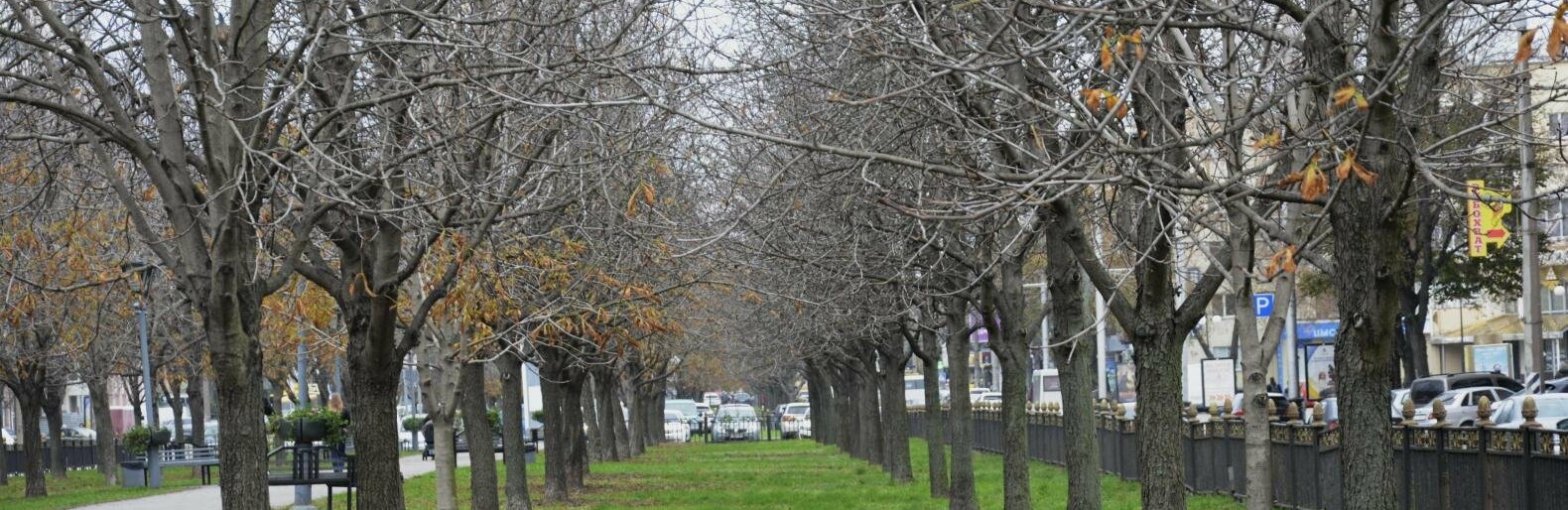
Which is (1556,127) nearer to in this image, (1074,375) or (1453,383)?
(1074,375)

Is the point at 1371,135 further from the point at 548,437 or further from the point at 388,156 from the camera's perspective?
the point at 548,437

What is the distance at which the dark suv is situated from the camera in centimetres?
4306

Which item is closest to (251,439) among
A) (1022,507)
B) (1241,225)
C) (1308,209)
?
(1241,225)

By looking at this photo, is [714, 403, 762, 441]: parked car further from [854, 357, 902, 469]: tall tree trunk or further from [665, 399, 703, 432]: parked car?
[854, 357, 902, 469]: tall tree trunk

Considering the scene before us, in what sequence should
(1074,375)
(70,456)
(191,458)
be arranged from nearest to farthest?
(1074,375)
(191,458)
(70,456)

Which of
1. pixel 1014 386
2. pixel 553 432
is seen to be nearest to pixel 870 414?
pixel 553 432

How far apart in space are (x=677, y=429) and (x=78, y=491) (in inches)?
1853

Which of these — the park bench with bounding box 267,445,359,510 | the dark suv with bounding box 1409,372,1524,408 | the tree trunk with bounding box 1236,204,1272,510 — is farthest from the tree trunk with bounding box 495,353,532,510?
the dark suv with bounding box 1409,372,1524,408

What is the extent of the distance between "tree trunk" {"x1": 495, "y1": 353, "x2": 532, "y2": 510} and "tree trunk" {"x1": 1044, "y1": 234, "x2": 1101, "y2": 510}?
32.5 ft

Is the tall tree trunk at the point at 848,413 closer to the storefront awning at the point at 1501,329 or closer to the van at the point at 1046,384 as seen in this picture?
the van at the point at 1046,384

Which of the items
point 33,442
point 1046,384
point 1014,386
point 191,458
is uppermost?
point 1014,386

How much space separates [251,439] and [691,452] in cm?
4775

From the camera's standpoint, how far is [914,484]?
1271 inches

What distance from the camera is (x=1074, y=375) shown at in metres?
15.7
